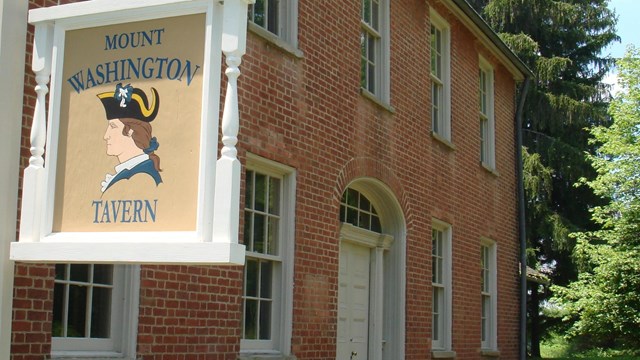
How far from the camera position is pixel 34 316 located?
5992 millimetres

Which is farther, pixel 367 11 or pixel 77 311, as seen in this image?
pixel 367 11

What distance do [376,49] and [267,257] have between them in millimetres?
4169

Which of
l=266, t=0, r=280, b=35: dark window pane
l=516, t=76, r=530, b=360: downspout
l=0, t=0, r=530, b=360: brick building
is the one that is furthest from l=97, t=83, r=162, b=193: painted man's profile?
l=516, t=76, r=530, b=360: downspout

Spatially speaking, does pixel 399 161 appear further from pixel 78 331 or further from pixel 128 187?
Answer: pixel 128 187

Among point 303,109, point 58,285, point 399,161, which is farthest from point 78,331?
point 399,161

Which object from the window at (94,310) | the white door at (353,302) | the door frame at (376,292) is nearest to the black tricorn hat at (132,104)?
the window at (94,310)

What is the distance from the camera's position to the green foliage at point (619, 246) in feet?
65.6

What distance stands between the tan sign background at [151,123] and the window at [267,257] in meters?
3.88

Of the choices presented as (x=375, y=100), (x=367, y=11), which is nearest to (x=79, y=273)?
(x=375, y=100)

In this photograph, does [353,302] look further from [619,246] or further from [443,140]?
[619,246]

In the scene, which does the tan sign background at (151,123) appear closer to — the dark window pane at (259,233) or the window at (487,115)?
the dark window pane at (259,233)

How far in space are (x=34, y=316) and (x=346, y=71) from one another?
5806 mm

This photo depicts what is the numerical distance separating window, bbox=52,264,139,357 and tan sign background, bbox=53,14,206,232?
1793 mm

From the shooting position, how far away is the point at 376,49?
1221cm
